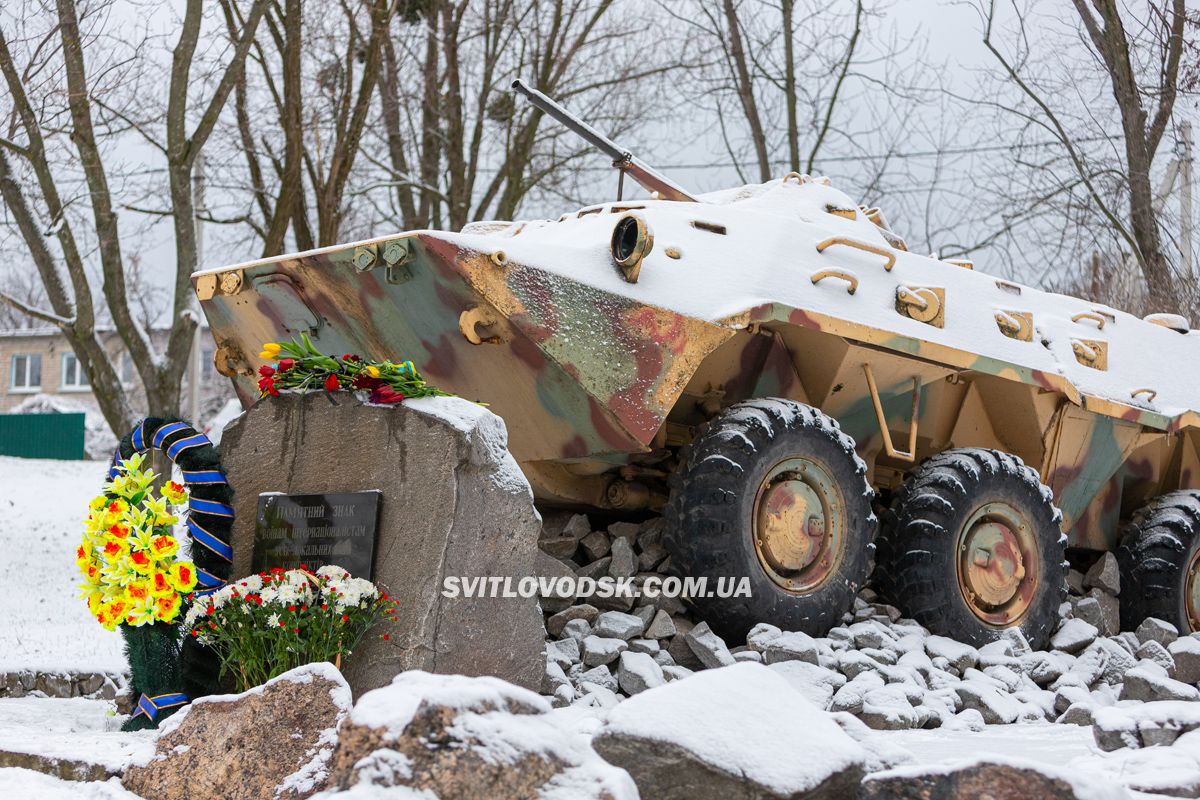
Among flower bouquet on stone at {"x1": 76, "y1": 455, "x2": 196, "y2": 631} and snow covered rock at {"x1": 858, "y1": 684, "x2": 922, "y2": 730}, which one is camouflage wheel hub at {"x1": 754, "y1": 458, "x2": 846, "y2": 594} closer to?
snow covered rock at {"x1": 858, "y1": 684, "x2": 922, "y2": 730}

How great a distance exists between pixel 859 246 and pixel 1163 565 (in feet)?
9.28

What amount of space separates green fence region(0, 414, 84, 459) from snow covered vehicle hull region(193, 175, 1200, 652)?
19.6 metres

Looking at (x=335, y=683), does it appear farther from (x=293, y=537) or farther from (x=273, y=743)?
(x=293, y=537)

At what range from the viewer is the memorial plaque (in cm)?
559

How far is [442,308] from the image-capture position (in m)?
6.55

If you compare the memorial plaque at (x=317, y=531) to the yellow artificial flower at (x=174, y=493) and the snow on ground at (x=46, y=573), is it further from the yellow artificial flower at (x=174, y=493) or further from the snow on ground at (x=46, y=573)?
the snow on ground at (x=46, y=573)

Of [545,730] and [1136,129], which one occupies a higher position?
[1136,129]

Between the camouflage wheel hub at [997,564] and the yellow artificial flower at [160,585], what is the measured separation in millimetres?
3875

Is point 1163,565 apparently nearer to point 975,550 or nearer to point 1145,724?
point 975,550

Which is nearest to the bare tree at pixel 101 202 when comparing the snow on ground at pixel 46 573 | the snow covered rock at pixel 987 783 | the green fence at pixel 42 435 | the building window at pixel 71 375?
the snow on ground at pixel 46 573

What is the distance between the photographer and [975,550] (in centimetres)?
749

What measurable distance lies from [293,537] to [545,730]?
2.73 m

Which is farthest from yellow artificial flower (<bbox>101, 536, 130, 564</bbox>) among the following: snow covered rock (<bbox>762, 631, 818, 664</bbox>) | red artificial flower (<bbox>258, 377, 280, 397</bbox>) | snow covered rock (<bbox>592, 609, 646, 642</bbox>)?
snow covered rock (<bbox>762, 631, 818, 664</bbox>)

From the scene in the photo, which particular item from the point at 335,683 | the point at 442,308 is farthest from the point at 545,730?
the point at 442,308
